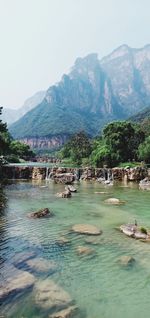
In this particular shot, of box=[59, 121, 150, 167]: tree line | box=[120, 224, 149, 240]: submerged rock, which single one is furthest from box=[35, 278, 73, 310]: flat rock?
box=[59, 121, 150, 167]: tree line

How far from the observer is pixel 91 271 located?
1452 cm

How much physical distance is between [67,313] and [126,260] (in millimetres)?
5592

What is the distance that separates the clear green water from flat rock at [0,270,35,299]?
42 cm

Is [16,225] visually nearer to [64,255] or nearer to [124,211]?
[64,255]

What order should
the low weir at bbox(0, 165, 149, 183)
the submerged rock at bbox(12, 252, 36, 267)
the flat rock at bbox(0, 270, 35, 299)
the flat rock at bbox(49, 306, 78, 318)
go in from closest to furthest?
the flat rock at bbox(49, 306, 78, 318) → the flat rock at bbox(0, 270, 35, 299) → the submerged rock at bbox(12, 252, 36, 267) → the low weir at bbox(0, 165, 149, 183)

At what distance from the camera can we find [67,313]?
1070cm

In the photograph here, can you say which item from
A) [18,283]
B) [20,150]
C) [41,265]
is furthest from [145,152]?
[20,150]

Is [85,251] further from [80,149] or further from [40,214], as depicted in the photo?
[80,149]

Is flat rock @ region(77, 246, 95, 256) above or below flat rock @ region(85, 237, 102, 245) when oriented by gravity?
below

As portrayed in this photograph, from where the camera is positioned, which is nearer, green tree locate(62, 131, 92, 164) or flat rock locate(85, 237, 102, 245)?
flat rock locate(85, 237, 102, 245)

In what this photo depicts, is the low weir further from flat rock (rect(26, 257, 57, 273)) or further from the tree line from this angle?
flat rock (rect(26, 257, 57, 273))

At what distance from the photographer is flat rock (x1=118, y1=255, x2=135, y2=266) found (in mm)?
15469

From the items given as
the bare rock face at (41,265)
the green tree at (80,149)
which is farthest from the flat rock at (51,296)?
the green tree at (80,149)

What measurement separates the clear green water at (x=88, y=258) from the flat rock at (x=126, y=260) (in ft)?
0.85
